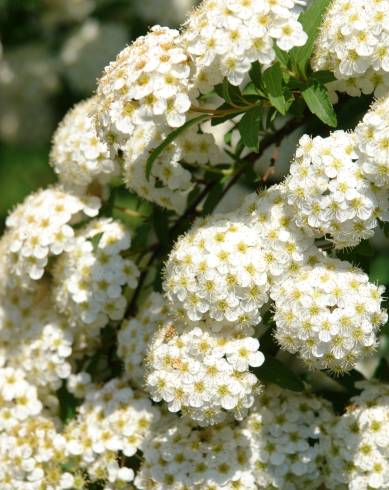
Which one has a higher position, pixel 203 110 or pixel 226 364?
pixel 203 110

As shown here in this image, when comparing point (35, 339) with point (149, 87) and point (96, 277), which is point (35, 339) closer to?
point (96, 277)

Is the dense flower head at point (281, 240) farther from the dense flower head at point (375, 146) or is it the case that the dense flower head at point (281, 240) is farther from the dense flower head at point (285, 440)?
the dense flower head at point (285, 440)

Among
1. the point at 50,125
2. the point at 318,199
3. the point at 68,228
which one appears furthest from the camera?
the point at 50,125

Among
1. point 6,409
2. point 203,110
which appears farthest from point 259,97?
point 6,409

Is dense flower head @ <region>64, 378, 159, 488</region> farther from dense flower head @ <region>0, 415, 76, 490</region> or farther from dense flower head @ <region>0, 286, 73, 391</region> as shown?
dense flower head @ <region>0, 286, 73, 391</region>

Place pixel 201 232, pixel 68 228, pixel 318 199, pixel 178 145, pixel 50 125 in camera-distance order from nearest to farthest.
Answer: pixel 318 199, pixel 201 232, pixel 178 145, pixel 68 228, pixel 50 125

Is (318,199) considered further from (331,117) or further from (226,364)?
(226,364)

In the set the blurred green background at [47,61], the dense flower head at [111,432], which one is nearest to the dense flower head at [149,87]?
the dense flower head at [111,432]
